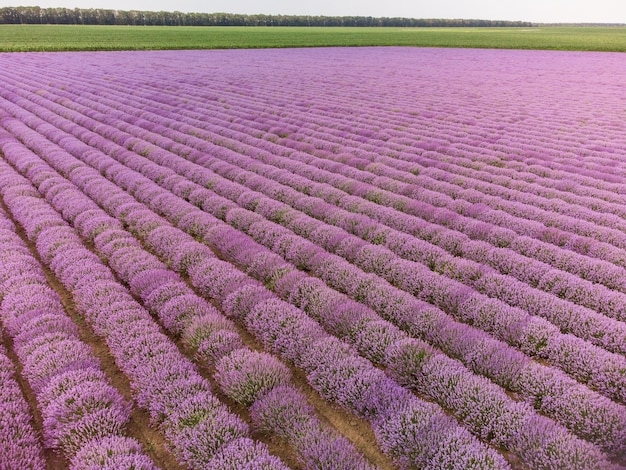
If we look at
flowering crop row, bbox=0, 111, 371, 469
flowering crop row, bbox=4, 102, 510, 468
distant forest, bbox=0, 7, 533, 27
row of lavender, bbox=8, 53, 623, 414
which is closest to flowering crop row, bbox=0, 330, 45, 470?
flowering crop row, bbox=0, 111, 371, 469

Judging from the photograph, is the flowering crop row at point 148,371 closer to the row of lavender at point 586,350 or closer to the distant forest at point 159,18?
the row of lavender at point 586,350

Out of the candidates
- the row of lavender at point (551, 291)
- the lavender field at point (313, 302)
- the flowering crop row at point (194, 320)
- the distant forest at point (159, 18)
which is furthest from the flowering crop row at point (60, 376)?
the distant forest at point (159, 18)

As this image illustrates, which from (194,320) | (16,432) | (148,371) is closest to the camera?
(16,432)

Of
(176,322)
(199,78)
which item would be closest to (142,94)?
(199,78)

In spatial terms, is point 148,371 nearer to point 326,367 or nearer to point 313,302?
point 326,367

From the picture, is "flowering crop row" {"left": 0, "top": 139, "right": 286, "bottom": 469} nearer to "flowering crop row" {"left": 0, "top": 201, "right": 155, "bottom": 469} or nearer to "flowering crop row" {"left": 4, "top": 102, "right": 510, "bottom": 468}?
"flowering crop row" {"left": 0, "top": 201, "right": 155, "bottom": 469}

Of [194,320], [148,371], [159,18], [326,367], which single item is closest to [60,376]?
[148,371]

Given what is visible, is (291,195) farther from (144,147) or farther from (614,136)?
(614,136)
